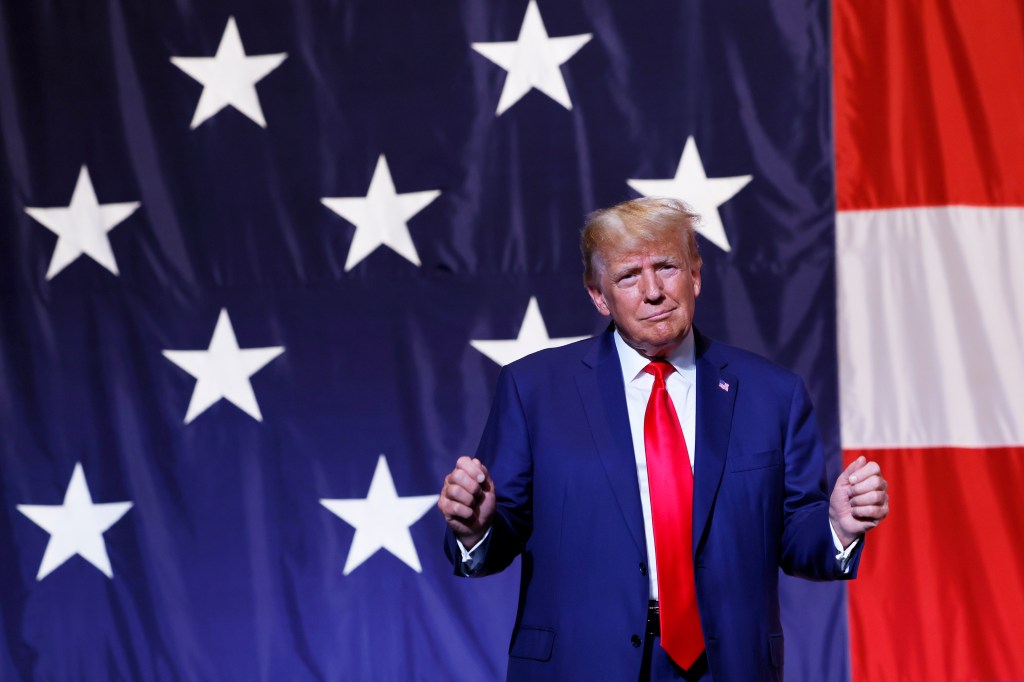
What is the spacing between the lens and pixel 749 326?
3025 mm

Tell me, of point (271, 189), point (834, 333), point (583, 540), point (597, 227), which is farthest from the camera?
point (271, 189)

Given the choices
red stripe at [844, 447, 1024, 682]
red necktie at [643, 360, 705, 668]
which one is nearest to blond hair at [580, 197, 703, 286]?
red necktie at [643, 360, 705, 668]

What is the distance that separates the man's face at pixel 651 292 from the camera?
5.96 feet

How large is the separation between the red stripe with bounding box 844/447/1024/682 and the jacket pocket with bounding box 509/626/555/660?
1494mm

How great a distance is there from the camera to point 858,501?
157cm

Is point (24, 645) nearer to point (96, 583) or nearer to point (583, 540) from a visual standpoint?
point (96, 583)

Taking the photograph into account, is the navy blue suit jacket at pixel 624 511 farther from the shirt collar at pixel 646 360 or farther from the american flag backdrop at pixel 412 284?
the american flag backdrop at pixel 412 284

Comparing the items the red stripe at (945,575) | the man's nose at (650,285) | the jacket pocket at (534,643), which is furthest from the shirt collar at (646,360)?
the red stripe at (945,575)

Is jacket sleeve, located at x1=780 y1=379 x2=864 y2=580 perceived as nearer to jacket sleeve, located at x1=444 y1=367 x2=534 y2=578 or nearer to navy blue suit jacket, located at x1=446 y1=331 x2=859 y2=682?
navy blue suit jacket, located at x1=446 y1=331 x2=859 y2=682

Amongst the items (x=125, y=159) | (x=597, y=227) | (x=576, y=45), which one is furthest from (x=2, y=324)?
(x=597, y=227)

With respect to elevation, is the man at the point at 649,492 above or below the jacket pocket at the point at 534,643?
above

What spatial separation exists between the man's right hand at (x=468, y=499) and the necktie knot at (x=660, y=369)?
349 millimetres

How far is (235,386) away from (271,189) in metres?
0.60

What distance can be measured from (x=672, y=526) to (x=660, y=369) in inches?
10.9
